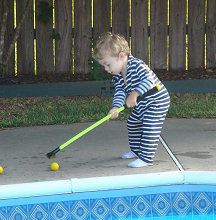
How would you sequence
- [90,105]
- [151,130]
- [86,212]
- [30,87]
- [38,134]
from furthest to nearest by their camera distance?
1. [30,87]
2. [90,105]
3. [38,134]
4. [151,130]
5. [86,212]

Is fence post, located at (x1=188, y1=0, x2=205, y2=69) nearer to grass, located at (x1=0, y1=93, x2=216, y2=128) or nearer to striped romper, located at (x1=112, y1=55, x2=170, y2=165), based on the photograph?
grass, located at (x1=0, y1=93, x2=216, y2=128)

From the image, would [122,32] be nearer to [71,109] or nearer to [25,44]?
[25,44]

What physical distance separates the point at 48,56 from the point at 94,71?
88 centimetres

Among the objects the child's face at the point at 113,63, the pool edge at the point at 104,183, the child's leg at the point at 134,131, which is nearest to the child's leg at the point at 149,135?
the child's leg at the point at 134,131

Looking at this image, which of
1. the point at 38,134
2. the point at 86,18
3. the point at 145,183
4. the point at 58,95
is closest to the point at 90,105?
the point at 58,95

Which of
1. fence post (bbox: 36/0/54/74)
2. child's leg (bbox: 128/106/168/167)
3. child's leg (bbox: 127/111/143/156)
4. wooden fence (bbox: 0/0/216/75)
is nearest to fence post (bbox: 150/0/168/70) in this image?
wooden fence (bbox: 0/0/216/75)

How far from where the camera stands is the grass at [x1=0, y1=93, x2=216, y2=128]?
19.1ft

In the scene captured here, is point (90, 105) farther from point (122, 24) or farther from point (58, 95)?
point (122, 24)

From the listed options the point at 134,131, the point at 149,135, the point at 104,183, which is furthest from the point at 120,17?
the point at 104,183

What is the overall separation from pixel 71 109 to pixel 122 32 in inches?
90.7

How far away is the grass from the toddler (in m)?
1.60

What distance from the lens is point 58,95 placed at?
732 centimetres

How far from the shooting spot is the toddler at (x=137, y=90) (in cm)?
399

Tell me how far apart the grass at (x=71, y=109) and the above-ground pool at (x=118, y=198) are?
2.02m
